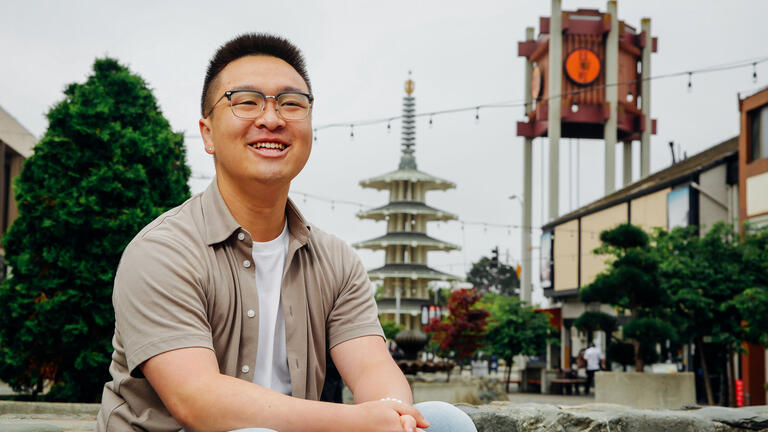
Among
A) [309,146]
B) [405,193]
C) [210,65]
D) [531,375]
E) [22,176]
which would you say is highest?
[405,193]

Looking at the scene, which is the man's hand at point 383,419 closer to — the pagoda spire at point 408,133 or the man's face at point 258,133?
the man's face at point 258,133

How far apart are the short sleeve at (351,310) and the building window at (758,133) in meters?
18.5

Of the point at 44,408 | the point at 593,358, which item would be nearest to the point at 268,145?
the point at 44,408

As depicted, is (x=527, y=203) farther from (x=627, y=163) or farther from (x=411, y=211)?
(x=411, y=211)

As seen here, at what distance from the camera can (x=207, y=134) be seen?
89.2 inches

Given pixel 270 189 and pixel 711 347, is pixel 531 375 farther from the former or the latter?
pixel 270 189

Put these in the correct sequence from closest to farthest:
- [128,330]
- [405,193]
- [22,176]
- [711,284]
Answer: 1. [128,330]
2. [22,176]
3. [711,284]
4. [405,193]

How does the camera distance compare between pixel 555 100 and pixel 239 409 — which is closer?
pixel 239 409

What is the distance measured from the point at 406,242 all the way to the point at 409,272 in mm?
1909

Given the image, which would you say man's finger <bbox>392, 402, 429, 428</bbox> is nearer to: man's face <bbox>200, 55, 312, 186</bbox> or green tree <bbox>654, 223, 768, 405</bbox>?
man's face <bbox>200, 55, 312, 186</bbox>

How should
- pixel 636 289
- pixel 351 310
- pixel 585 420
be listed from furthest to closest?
pixel 636 289, pixel 585 420, pixel 351 310

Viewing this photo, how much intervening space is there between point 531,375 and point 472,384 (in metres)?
9.64

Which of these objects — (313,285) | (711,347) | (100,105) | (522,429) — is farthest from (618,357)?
(313,285)

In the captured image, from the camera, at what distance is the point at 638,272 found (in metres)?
12.8
